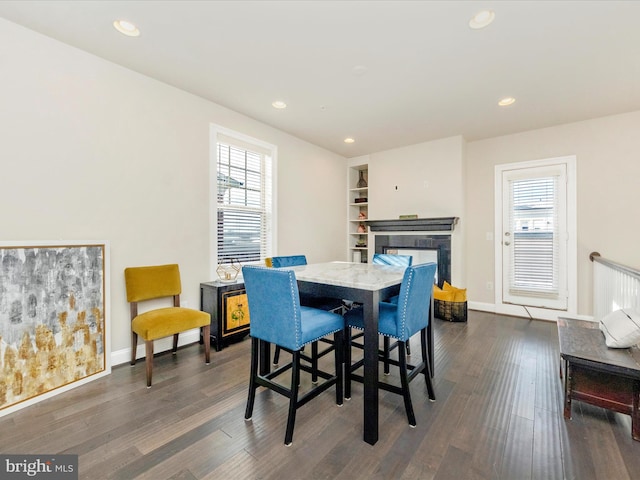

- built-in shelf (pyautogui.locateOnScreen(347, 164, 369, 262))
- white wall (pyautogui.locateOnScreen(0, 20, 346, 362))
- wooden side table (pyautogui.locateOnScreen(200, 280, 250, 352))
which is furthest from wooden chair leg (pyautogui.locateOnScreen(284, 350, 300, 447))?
built-in shelf (pyautogui.locateOnScreen(347, 164, 369, 262))

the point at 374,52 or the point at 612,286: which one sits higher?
the point at 374,52

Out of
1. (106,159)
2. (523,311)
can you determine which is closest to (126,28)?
(106,159)

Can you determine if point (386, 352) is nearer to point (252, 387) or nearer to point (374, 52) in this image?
point (252, 387)

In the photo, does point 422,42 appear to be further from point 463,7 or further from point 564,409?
point 564,409

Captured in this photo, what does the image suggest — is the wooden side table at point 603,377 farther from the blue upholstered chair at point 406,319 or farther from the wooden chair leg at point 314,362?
the wooden chair leg at point 314,362

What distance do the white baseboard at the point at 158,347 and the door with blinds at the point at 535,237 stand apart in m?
4.43

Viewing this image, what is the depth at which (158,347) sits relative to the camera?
114 inches

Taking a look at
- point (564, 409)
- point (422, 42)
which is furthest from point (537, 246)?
point (422, 42)

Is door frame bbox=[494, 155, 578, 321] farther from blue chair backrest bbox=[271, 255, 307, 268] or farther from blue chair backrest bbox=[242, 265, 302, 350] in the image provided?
blue chair backrest bbox=[242, 265, 302, 350]

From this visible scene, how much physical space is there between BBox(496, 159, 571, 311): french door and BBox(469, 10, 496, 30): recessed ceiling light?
2883 mm

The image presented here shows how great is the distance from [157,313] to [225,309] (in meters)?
0.67

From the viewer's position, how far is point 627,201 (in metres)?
3.64

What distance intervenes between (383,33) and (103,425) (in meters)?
3.31

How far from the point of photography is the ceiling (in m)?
1.99
